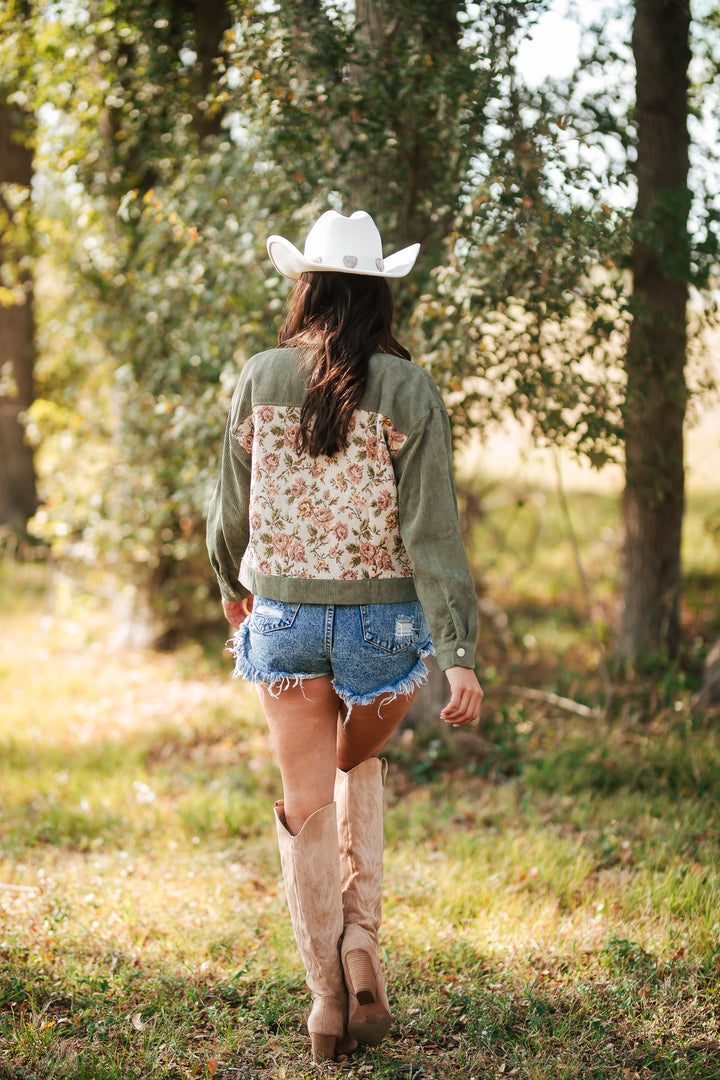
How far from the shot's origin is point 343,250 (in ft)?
7.43

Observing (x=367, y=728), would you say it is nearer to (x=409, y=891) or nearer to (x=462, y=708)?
(x=462, y=708)

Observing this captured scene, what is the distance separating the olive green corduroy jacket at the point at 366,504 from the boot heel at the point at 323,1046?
1.03 m

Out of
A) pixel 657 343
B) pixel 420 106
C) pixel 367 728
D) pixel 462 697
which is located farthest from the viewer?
pixel 657 343

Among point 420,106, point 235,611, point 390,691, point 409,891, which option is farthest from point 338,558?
point 420,106

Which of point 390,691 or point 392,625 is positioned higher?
point 392,625

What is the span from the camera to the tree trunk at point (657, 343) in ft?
14.0

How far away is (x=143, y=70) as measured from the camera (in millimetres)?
5219

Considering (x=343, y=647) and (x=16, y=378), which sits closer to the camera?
(x=343, y=647)

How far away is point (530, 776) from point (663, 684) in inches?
44.6

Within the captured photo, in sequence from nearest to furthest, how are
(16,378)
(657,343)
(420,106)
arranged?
(420,106)
(657,343)
(16,378)

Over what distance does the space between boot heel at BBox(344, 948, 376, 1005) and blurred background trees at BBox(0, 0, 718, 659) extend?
2450 millimetres

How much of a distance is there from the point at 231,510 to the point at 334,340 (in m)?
0.59

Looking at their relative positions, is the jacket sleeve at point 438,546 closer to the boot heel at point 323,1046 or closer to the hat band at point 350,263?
the hat band at point 350,263

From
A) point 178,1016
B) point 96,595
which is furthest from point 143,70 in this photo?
point 178,1016
